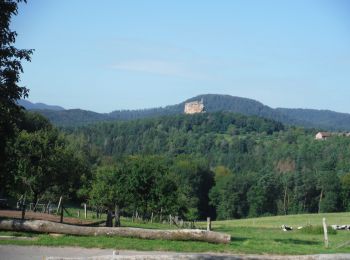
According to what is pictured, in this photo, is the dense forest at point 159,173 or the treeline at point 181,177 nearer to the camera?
the dense forest at point 159,173

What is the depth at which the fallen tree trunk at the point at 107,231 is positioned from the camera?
21.1 metres

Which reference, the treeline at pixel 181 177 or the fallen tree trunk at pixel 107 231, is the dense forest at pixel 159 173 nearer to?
the treeline at pixel 181 177

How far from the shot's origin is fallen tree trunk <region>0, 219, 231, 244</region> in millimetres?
21141

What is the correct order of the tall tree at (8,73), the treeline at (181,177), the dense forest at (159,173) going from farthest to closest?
the treeline at (181,177) → the dense forest at (159,173) → the tall tree at (8,73)

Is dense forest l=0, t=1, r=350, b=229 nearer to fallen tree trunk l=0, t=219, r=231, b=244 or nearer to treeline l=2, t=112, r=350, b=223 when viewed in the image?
treeline l=2, t=112, r=350, b=223

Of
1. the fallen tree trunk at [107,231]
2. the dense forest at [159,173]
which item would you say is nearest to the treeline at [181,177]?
the dense forest at [159,173]

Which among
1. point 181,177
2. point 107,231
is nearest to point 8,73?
point 107,231

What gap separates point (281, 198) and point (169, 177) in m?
96.9

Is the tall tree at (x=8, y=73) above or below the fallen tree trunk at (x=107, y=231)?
above

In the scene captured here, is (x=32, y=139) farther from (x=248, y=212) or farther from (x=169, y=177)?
(x=248, y=212)

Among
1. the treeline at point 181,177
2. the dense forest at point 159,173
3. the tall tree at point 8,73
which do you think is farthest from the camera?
the treeline at point 181,177

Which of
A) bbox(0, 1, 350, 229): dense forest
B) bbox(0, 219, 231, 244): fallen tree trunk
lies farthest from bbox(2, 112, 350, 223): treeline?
bbox(0, 219, 231, 244): fallen tree trunk

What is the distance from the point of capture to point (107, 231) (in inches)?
844

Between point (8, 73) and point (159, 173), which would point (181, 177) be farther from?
point (8, 73)
